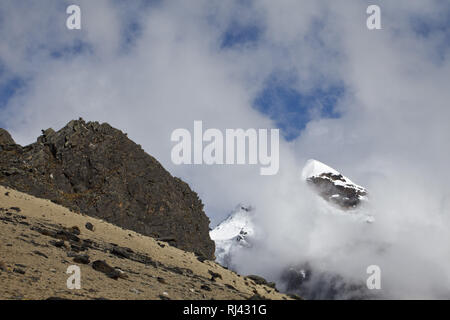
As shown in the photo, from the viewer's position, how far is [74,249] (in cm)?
1977

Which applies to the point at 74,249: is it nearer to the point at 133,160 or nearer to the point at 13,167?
the point at 13,167

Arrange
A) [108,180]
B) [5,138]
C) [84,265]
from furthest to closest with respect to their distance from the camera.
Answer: [108,180]
[5,138]
[84,265]

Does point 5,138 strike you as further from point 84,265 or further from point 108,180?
point 84,265

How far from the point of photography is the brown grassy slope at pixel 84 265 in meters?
14.0

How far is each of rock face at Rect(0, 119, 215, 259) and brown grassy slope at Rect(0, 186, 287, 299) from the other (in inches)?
532

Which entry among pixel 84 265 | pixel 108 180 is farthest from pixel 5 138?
pixel 84 265

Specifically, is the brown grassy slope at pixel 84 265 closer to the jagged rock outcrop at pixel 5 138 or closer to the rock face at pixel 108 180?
the rock face at pixel 108 180

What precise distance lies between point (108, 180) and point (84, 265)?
32.5 m

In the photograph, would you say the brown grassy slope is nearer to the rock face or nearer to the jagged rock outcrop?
the rock face

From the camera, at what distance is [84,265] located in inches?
697

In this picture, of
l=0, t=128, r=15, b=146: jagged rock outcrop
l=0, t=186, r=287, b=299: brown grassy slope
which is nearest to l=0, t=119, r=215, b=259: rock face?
l=0, t=128, r=15, b=146: jagged rock outcrop

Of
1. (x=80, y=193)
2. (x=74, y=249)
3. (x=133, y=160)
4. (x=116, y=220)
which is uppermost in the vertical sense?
(x=133, y=160)
